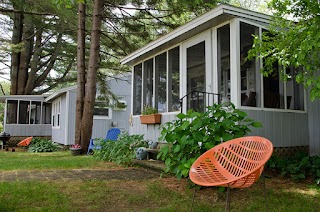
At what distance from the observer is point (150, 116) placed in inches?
255

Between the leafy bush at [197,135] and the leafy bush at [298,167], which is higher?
the leafy bush at [197,135]

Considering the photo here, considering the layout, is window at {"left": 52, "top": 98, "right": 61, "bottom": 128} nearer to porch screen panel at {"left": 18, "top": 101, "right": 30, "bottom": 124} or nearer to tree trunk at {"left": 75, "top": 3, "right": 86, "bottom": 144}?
porch screen panel at {"left": 18, "top": 101, "right": 30, "bottom": 124}

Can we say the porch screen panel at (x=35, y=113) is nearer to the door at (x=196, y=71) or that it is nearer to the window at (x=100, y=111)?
the window at (x=100, y=111)

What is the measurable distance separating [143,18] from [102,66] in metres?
2.60

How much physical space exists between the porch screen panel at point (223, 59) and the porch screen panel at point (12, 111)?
42.9 ft

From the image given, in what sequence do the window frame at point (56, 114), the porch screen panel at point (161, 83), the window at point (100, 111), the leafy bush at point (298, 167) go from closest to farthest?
the leafy bush at point (298, 167) → the porch screen panel at point (161, 83) → the window at point (100, 111) → the window frame at point (56, 114)

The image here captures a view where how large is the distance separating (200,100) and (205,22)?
1.44 m

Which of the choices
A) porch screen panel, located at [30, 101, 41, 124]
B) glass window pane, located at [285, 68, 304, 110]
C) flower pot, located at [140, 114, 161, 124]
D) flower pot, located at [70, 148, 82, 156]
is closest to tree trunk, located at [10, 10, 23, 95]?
porch screen panel, located at [30, 101, 41, 124]

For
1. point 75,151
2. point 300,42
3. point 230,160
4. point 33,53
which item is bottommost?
point 75,151

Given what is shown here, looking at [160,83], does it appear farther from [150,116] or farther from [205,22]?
[205,22]

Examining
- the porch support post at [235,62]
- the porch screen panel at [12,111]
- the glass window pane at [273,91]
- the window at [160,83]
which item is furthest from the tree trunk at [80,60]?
the porch screen panel at [12,111]

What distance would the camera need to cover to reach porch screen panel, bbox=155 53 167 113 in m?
6.53

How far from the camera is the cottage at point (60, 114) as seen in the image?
1259 cm

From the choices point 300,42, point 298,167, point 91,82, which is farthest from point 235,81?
point 91,82
